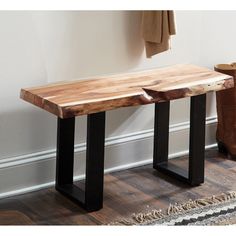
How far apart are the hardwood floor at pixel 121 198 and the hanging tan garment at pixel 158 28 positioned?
63 cm

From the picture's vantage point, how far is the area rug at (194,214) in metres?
2.71

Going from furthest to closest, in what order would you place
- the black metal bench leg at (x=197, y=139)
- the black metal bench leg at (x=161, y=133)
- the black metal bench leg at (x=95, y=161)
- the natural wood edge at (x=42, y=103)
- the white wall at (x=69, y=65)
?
1. the black metal bench leg at (x=161, y=133)
2. the black metal bench leg at (x=197, y=139)
3. the white wall at (x=69, y=65)
4. the black metal bench leg at (x=95, y=161)
5. the natural wood edge at (x=42, y=103)

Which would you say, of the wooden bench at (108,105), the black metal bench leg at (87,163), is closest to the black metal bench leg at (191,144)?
the wooden bench at (108,105)

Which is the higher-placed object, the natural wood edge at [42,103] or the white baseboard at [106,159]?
the natural wood edge at [42,103]

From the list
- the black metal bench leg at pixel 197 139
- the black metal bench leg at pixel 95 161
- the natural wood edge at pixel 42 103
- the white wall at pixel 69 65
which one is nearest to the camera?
the natural wood edge at pixel 42 103

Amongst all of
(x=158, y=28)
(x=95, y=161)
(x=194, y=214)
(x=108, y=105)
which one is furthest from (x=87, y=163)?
(x=158, y=28)

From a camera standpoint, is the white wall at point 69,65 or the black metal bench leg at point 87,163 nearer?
the black metal bench leg at point 87,163

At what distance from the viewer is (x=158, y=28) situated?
121 inches

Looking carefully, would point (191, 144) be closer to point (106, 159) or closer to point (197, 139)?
point (197, 139)

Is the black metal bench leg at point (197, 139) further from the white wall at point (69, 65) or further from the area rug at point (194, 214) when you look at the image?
the white wall at point (69, 65)

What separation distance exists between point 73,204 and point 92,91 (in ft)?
1.73

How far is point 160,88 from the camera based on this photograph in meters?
2.78

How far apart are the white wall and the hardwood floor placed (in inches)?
3.9

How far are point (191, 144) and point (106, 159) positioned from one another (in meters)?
0.45
